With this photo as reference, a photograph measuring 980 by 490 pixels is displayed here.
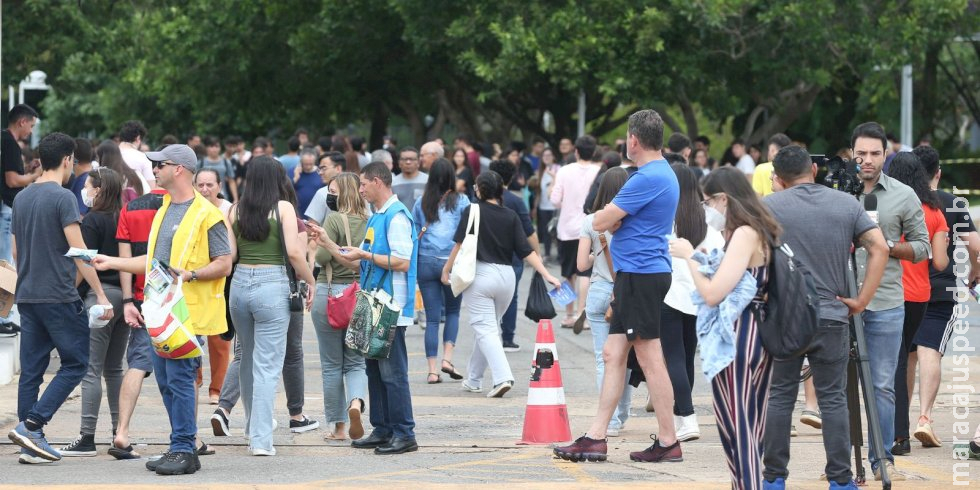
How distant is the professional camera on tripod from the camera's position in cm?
752

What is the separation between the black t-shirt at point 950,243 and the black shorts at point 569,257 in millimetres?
6690

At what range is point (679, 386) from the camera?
9.19 meters

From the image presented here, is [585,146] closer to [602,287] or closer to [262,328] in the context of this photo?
[602,287]

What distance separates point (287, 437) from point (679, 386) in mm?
2593

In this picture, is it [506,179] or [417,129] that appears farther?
[417,129]

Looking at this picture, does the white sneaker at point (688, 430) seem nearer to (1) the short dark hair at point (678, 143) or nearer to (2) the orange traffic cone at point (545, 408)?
(2) the orange traffic cone at point (545, 408)

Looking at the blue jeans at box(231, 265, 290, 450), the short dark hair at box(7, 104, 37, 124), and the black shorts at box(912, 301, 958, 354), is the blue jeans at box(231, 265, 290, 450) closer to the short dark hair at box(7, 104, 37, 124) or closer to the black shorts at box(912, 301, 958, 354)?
the short dark hair at box(7, 104, 37, 124)

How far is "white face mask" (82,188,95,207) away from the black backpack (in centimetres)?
459

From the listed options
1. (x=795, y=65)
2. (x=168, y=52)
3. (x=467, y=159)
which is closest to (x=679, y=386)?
(x=467, y=159)

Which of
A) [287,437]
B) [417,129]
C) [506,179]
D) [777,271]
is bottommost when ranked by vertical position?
[287,437]

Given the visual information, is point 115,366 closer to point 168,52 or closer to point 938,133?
point 168,52

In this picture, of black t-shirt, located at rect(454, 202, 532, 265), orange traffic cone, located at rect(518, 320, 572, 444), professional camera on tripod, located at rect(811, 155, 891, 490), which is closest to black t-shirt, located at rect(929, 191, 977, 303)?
professional camera on tripod, located at rect(811, 155, 891, 490)

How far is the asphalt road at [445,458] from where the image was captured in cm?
795

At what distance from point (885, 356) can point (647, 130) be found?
6.07 ft
